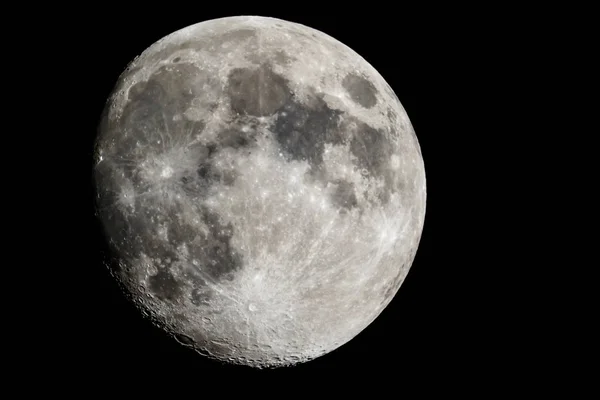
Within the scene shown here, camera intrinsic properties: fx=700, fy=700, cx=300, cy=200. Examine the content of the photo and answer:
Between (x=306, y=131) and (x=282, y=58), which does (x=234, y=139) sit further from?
(x=282, y=58)

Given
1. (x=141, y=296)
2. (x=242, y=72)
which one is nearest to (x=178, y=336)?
(x=141, y=296)

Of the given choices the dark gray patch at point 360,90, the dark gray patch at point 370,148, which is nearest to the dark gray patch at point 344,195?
the dark gray patch at point 370,148

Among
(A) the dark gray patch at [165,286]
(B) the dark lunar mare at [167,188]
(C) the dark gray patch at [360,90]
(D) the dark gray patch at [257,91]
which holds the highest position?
(C) the dark gray patch at [360,90]

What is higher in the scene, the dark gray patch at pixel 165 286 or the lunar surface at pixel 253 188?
the lunar surface at pixel 253 188

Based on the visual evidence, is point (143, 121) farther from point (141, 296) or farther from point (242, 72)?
point (141, 296)

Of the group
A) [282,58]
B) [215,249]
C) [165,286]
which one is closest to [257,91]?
[282,58]

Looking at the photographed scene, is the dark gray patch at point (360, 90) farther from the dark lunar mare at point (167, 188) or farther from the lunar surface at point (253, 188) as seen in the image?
the dark lunar mare at point (167, 188)

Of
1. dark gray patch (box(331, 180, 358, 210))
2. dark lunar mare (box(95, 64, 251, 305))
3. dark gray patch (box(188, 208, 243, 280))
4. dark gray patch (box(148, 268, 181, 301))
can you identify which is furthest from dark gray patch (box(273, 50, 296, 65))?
dark gray patch (box(148, 268, 181, 301))
